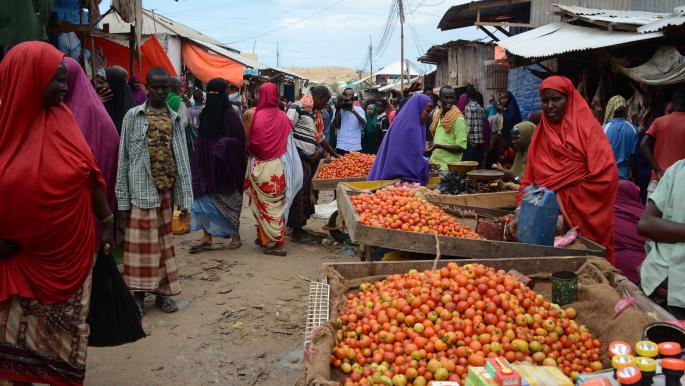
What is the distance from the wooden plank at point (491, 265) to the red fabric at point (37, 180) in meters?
1.58

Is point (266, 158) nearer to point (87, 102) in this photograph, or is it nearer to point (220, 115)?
point (220, 115)

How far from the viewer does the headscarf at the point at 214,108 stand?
6382mm

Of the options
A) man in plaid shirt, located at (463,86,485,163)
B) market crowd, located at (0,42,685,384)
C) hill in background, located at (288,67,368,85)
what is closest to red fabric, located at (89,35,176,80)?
market crowd, located at (0,42,685,384)

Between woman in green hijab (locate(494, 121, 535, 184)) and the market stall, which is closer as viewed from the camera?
the market stall

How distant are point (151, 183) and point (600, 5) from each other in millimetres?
11731

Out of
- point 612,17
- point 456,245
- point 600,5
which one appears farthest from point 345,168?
point 600,5

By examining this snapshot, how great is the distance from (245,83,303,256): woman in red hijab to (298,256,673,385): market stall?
352cm

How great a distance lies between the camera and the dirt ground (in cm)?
391

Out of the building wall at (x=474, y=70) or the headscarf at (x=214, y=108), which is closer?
the headscarf at (x=214, y=108)

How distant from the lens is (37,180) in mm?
2574

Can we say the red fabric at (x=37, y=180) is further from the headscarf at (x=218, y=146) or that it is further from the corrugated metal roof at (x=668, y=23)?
the corrugated metal roof at (x=668, y=23)

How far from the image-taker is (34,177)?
2.56 metres

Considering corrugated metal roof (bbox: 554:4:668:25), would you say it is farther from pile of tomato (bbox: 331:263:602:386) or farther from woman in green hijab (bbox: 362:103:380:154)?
pile of tomato (bbox: 331:263:602:386)

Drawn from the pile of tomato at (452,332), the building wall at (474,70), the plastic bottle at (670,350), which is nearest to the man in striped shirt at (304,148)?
the pile of tomato at (452,332)
